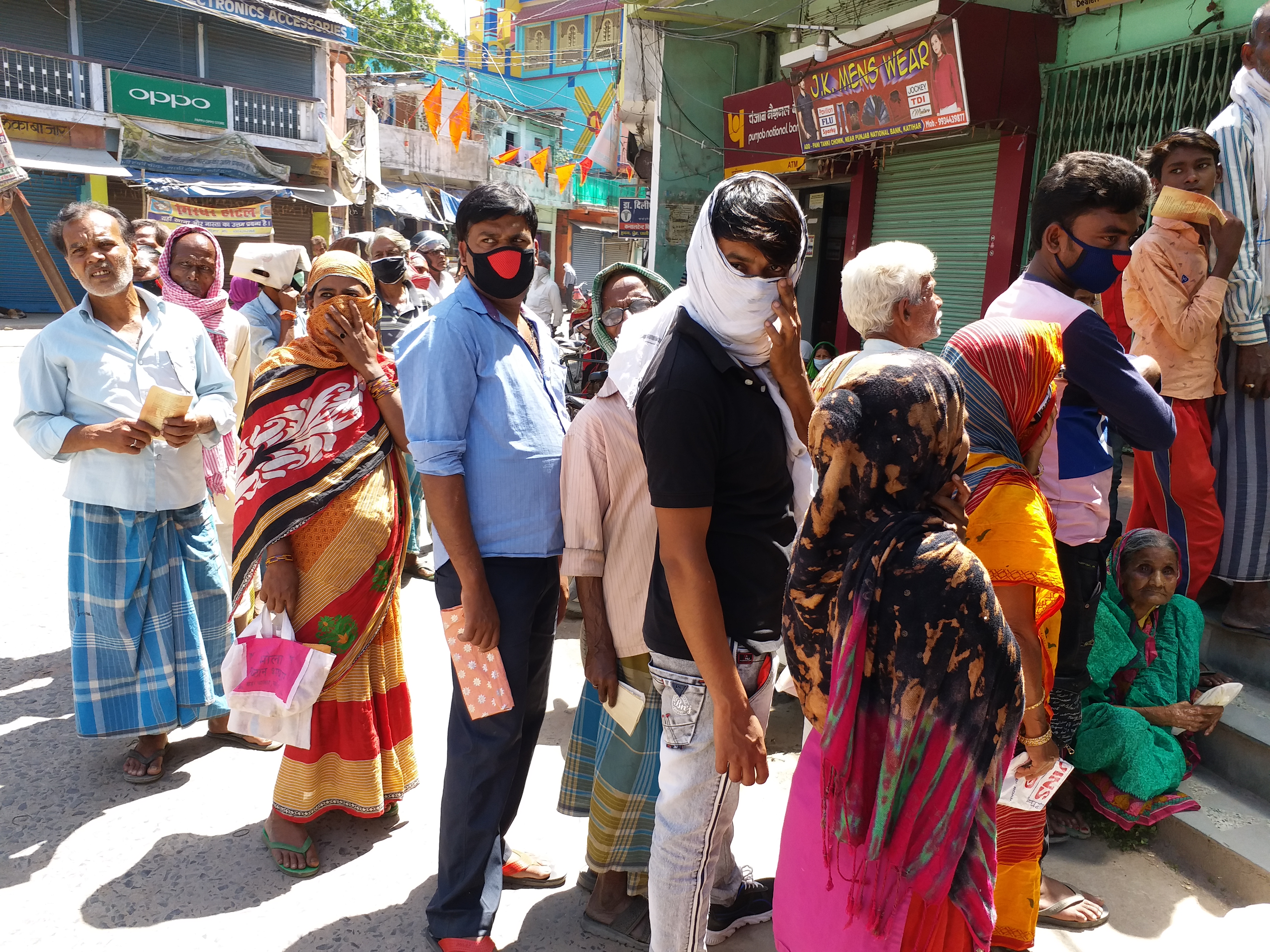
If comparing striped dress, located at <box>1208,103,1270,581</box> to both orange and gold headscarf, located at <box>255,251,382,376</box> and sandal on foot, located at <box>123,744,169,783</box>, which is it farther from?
sandal on foot, located at <box>123,744,169,783</box>

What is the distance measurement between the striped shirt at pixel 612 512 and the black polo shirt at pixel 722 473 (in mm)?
271

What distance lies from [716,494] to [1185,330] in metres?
2.28

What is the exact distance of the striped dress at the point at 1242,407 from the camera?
312cm

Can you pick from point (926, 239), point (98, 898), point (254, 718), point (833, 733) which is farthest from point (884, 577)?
point (926, 239)

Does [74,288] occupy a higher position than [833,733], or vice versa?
[74,288]

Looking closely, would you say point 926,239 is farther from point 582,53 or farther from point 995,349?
point 582,53

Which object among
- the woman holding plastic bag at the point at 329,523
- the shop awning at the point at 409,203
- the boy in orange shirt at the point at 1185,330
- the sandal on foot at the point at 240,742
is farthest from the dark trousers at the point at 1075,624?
the shop awning at the point at 409,203

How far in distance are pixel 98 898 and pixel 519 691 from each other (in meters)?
1.44

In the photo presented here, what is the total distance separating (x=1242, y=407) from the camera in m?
3.33

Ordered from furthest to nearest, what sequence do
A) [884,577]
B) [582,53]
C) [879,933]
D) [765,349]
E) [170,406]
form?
[582,53]
[170,406]
[765,349]
[879,933]
[884,577]

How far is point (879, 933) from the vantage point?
155 cm

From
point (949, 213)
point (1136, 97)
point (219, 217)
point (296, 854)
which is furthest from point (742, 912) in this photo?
point (219, 217)

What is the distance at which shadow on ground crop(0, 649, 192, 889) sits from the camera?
9.26ft

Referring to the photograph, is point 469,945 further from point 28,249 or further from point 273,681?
point 28,249
